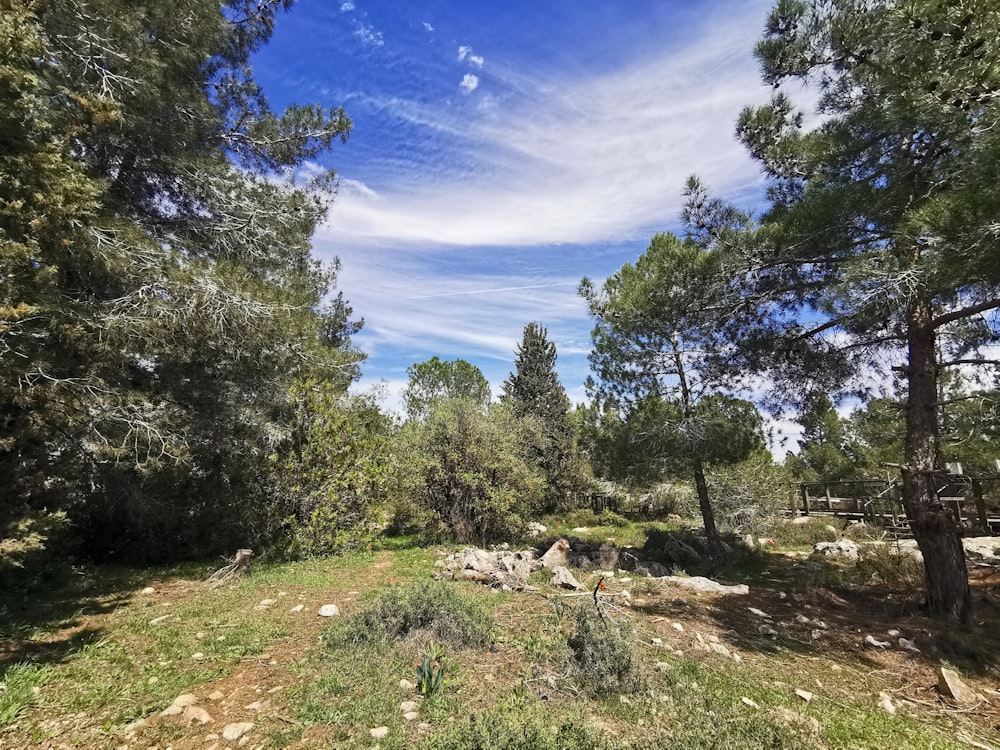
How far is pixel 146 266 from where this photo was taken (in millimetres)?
6254

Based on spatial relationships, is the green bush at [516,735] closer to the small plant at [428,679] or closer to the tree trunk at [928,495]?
the small plant at [428,679]

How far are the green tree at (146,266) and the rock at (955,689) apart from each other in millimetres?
8339

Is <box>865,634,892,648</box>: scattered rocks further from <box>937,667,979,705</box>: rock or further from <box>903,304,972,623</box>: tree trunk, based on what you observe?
<box>903,304,972,623</box>: tree trunk

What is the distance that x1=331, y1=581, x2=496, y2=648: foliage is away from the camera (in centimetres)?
430

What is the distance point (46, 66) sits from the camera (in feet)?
18.5

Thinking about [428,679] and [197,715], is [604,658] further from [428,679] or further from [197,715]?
[197,715]

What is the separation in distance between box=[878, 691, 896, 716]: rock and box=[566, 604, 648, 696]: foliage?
200 cm

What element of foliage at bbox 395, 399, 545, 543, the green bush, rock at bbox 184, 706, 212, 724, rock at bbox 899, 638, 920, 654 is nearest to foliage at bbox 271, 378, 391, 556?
foliage at bbox 395, 399, 545, 543

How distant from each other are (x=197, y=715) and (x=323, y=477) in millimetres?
6496

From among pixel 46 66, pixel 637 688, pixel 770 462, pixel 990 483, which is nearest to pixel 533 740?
pixel 637 688

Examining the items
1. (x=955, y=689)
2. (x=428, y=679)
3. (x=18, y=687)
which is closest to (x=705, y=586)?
(x=955, y=689)

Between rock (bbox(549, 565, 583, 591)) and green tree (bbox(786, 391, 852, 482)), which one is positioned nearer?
rock (bbox(549, 565, 583, 591))

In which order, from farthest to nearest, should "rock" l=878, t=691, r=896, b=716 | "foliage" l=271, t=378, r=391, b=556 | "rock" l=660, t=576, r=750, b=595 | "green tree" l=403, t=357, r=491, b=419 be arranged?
"green tree" l=403, t=357, r=491, b=419, "foliage" l=271, t=378, r=391, b=556, "rock" l=660, t=576, r=750, b=595, "rock" l=878, t=691, r=896, b=716

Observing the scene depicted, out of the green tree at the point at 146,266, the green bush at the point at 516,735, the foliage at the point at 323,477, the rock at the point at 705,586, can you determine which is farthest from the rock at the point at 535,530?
the green bush at the point at 516,735
